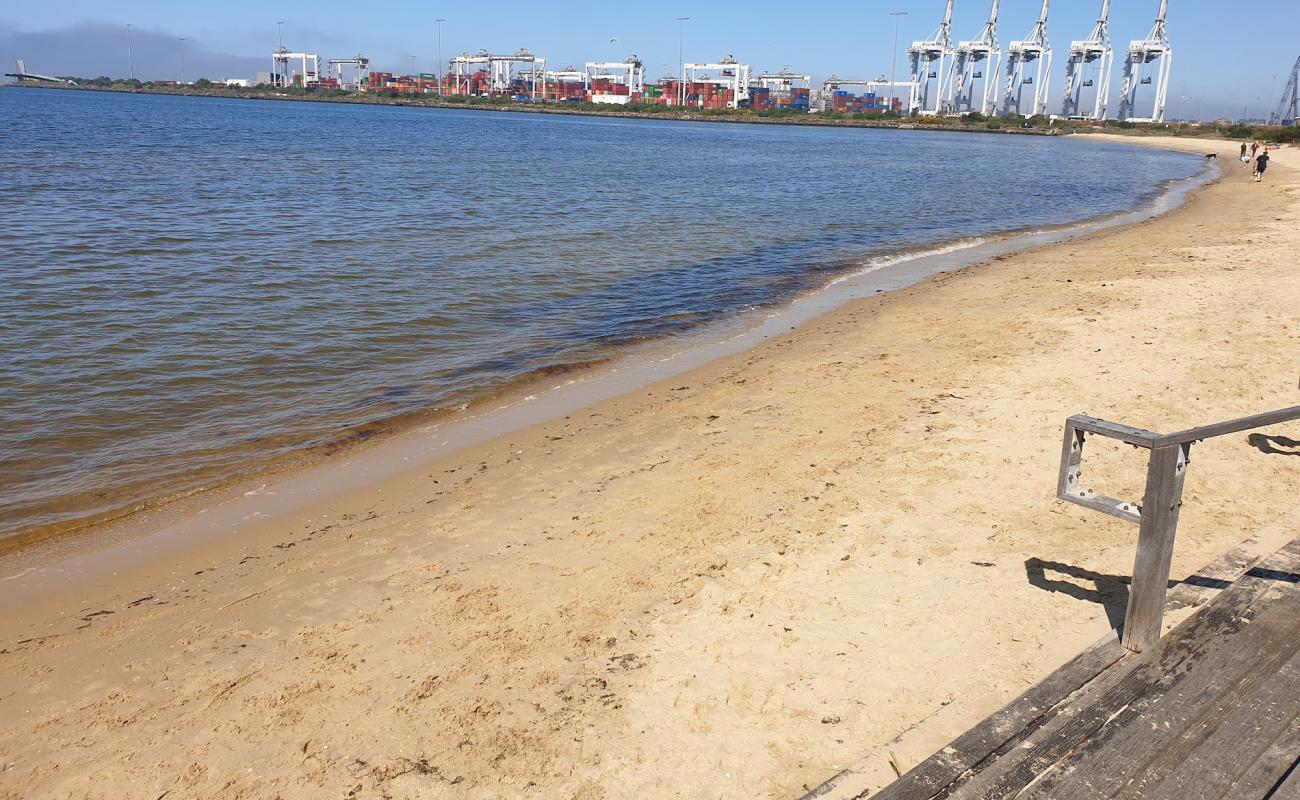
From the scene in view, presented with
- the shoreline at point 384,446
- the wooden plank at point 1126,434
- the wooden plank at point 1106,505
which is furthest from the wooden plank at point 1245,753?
the shoreline at point 384,446

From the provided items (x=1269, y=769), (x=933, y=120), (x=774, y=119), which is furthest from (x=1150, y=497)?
(x=774, y=119)

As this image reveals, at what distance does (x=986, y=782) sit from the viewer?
113 inches

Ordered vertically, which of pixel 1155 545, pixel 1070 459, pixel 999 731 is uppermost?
pixel 1070 459

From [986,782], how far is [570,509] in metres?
3.82

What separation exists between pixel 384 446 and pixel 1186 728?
6.66m

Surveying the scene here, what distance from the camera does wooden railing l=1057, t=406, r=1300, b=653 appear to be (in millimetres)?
3211

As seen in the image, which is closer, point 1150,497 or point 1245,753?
point 1245,753

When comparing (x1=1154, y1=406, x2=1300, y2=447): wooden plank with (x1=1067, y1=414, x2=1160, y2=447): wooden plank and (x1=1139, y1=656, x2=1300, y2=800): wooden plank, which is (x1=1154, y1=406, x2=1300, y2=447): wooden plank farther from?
(x1=1139, y1=656, x2=1300, y2=800): wooden plank

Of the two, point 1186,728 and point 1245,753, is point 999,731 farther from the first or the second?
point 1245,753

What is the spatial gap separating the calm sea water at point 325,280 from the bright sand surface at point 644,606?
7.72ft

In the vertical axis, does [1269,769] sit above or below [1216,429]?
below

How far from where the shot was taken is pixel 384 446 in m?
8.05

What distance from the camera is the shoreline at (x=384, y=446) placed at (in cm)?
605

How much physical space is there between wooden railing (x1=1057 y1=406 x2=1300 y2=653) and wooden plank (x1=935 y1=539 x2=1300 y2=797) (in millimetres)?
138
